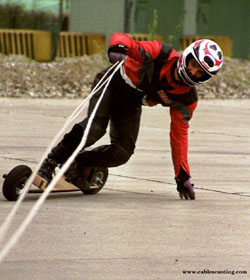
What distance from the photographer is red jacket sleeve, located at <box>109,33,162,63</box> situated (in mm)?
6523

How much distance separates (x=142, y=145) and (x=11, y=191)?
4.21 m

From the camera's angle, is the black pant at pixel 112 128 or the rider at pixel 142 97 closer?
the rider at pixel 142 97

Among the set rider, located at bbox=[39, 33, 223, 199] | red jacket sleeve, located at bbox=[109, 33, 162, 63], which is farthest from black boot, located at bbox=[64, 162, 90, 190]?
red jacket sleeve, located at bbox=[109, 33, 162, 63]

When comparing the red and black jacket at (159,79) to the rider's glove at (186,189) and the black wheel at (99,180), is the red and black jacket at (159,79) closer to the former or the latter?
the rider's glove at (186,189)

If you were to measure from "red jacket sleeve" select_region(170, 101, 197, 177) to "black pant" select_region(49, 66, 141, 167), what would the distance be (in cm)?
33

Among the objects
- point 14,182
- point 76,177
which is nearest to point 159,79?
point 76,177

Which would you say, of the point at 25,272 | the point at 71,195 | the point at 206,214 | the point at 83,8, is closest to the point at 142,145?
the point at 71,195

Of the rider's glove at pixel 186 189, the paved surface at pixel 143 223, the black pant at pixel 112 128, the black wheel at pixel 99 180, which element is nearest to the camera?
the paved surface at pixel 143 223

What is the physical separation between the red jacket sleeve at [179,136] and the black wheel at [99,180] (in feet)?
2.28

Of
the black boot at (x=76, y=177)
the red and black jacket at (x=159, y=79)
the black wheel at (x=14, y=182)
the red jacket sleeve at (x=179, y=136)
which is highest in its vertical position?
the red and black jacket at (x=159, y=79)

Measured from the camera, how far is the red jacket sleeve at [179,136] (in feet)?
22.8

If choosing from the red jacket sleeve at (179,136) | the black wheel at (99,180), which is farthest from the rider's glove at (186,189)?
the black wheel at (99,180)

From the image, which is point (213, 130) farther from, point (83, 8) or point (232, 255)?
point (83, 8)

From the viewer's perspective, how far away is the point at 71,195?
7.30 meters
